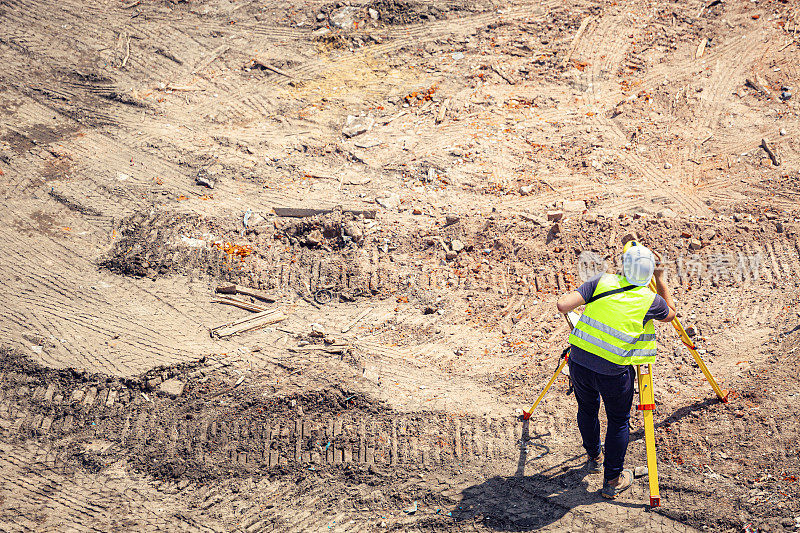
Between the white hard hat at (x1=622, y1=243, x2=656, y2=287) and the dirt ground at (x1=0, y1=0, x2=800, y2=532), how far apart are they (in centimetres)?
204

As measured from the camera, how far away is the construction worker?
438cm

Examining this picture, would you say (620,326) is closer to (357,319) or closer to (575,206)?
(357,319)

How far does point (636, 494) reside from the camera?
16.4 ft

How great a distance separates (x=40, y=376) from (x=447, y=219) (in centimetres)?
560

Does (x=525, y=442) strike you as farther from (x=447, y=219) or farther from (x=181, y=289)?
(x=181, y=289)

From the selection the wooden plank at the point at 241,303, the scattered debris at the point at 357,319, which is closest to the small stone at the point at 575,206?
the scattered debris at the point at 357,319

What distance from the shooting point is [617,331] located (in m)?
4.38

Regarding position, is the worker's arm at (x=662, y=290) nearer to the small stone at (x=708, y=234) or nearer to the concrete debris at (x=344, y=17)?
the small stone at (x=708, y=234)

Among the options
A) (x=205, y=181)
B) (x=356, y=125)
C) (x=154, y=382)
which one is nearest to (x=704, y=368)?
(x=154, y=382)

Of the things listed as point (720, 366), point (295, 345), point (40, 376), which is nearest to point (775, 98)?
point (720, 366)

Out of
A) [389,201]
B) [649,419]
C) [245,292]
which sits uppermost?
[389,201]

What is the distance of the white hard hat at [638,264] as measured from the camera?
428 centimetres

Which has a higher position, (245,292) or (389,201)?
(389,201)

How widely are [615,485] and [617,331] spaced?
1.62 meters
